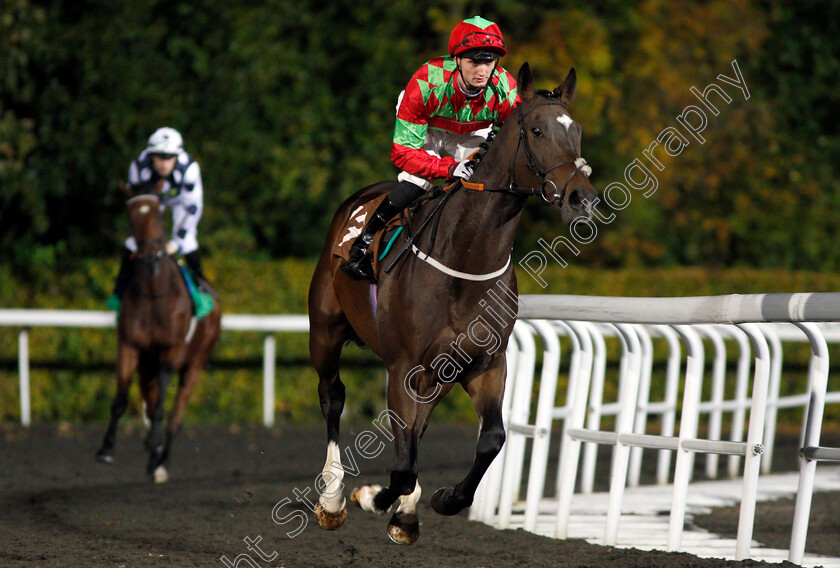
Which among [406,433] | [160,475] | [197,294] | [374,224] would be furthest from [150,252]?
[406,433]

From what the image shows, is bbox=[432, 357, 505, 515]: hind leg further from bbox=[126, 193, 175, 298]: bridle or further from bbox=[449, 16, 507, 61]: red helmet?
bbox=[126, 193, 175, 298]: bridle

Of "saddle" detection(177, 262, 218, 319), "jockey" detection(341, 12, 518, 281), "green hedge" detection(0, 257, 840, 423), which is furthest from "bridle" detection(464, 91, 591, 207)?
"green hedge" detection(0, 257, 840, 423)

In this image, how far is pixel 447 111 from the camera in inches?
182

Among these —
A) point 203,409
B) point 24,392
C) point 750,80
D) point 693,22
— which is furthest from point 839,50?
point 24,392

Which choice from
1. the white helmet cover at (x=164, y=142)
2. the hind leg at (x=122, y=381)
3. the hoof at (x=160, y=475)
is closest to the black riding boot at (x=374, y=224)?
the hoof at (x=160, y=475)

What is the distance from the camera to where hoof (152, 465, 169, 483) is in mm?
7441

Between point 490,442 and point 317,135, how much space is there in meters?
10.6

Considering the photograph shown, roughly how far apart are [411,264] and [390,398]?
1.76ft

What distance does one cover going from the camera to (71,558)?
4.44 m

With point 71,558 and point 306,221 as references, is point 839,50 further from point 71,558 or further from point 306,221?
point 71,558

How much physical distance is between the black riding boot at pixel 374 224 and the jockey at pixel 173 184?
3.48m

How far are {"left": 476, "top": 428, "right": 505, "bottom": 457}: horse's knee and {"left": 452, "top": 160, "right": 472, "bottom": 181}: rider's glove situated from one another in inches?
39.2

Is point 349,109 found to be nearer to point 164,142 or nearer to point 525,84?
point 164,142

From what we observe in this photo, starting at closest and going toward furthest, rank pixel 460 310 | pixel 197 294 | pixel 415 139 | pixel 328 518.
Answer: pixel 460 310 → pixel 415 139 → pixel 328 518 → pixel 197 294
